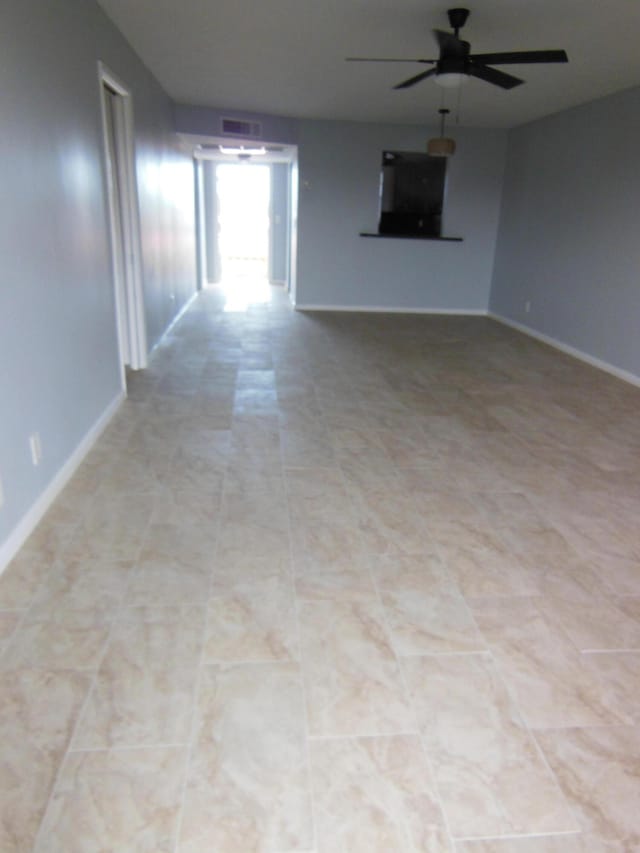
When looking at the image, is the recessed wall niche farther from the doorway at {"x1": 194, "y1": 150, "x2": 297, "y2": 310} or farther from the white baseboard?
the white baseboard

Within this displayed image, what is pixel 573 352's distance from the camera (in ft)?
19.7

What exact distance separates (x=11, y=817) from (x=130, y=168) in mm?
4218

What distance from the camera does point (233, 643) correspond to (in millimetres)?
1843

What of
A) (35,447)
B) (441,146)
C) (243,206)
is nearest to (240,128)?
(441,146)

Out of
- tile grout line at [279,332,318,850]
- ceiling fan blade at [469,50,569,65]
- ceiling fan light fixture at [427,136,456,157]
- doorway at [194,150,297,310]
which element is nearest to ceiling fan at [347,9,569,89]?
ceiling fan blade at [469,50,569,65]

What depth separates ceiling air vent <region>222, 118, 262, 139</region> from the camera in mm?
6793

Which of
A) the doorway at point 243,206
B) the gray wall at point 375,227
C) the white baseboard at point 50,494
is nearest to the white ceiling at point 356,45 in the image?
the gray wall at point 375,227

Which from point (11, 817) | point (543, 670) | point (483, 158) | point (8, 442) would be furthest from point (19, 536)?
point (483, 158)

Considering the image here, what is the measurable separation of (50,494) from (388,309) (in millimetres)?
6248

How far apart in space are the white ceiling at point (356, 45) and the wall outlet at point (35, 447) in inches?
104

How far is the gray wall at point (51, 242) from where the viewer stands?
7.26 ft

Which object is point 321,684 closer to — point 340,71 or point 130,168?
point 130,168

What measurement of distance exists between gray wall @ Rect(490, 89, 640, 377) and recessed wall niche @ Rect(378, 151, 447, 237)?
2.97 ft

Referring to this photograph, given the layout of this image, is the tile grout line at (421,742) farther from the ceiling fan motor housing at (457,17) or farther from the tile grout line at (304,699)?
the ceiling fan motor housing at (457,17)
